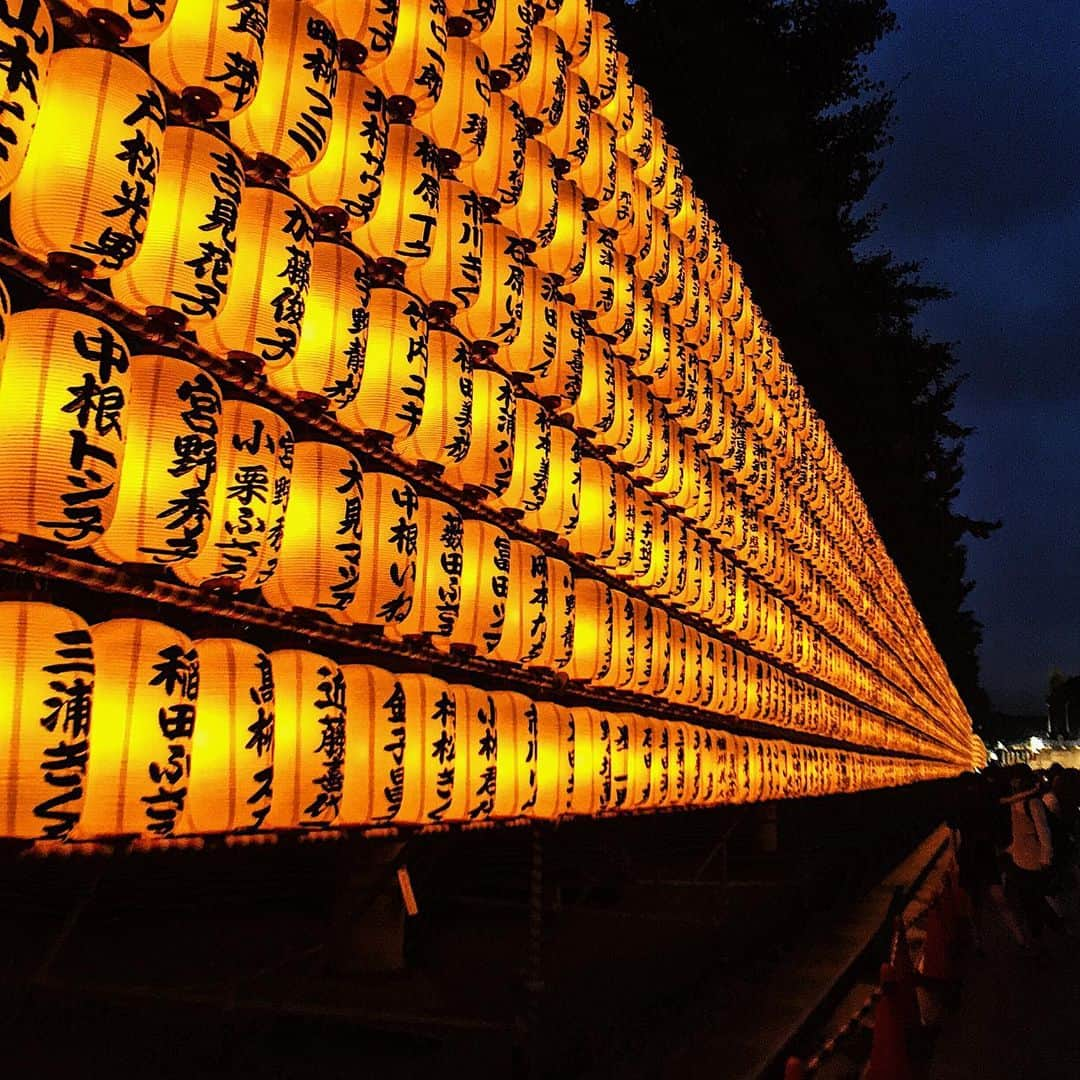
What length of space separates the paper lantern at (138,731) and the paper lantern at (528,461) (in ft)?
10.4

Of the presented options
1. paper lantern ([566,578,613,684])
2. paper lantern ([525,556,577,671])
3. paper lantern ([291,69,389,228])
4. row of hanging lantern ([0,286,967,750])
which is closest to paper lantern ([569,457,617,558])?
row of hanging lantern ([0,286,967,750])

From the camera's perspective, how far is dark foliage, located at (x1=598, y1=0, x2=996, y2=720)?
1625 cm

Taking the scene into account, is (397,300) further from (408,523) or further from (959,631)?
(959,631)

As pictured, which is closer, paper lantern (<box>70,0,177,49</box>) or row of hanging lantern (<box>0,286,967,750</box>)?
row of hanging lantern (<box>0,286,967,750</box>)

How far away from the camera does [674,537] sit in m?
10.2

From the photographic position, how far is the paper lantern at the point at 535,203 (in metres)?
7.60

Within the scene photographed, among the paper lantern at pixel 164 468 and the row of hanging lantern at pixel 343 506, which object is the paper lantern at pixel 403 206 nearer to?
the row of hanging lantern at pixel 343 506

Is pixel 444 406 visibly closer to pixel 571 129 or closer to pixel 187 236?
pixel 187 236

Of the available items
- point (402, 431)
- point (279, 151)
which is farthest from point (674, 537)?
point (279, 151)

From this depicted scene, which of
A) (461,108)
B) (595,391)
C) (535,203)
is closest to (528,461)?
(595,391)

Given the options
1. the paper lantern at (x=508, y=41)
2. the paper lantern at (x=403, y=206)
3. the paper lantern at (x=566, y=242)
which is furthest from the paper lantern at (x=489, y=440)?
the paper lantern at (x=508, y=41)

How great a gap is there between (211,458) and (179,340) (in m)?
0.60

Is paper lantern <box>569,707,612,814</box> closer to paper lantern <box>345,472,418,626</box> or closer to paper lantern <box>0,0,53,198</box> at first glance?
paper lantern <box>345,472,418,626</box>

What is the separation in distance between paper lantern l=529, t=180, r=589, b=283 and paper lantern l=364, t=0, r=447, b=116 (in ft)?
6.21
